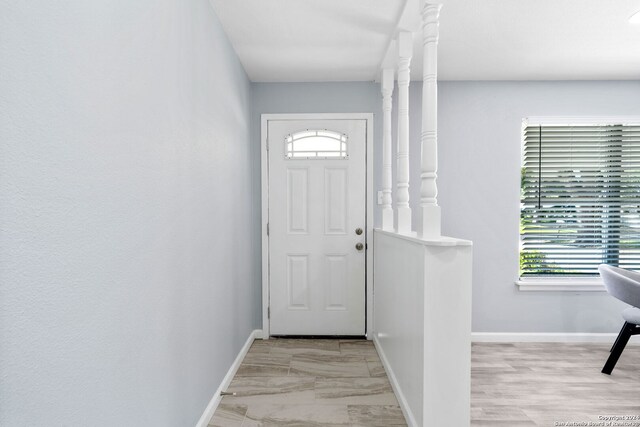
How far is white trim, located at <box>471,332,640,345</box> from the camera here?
Answer: 142 inches

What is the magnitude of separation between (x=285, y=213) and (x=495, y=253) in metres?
1.99

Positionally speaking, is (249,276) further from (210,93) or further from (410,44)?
(410,44)

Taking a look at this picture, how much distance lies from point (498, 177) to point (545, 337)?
1535mm

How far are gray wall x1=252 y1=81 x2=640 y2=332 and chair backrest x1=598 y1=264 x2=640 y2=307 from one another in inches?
27.2

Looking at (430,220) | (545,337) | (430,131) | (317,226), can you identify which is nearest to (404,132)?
(430,131)

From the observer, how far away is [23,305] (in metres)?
0.85

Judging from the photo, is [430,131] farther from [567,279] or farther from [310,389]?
[567,279]

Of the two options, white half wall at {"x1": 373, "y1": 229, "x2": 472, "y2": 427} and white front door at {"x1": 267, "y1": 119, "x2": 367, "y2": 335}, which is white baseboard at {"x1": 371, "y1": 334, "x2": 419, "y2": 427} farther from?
white front door at {"x1": 267, "y1": 119, "x2": 367, "y2": 335}

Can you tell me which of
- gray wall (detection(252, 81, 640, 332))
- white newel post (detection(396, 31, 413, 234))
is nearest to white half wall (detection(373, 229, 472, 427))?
white newel post (detection(396, 31, 413, 234))

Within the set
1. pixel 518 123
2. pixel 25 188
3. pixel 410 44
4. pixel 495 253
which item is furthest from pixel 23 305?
pixel 518 123

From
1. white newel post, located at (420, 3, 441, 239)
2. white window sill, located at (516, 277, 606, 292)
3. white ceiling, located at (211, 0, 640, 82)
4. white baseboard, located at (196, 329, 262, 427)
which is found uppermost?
white ceiling, located at (211, 0, 640, 82)

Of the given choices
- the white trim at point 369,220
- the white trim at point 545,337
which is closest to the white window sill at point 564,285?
the white trim at point 545,337

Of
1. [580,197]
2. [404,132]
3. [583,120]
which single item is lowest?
[580,197]

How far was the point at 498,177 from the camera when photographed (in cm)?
365
